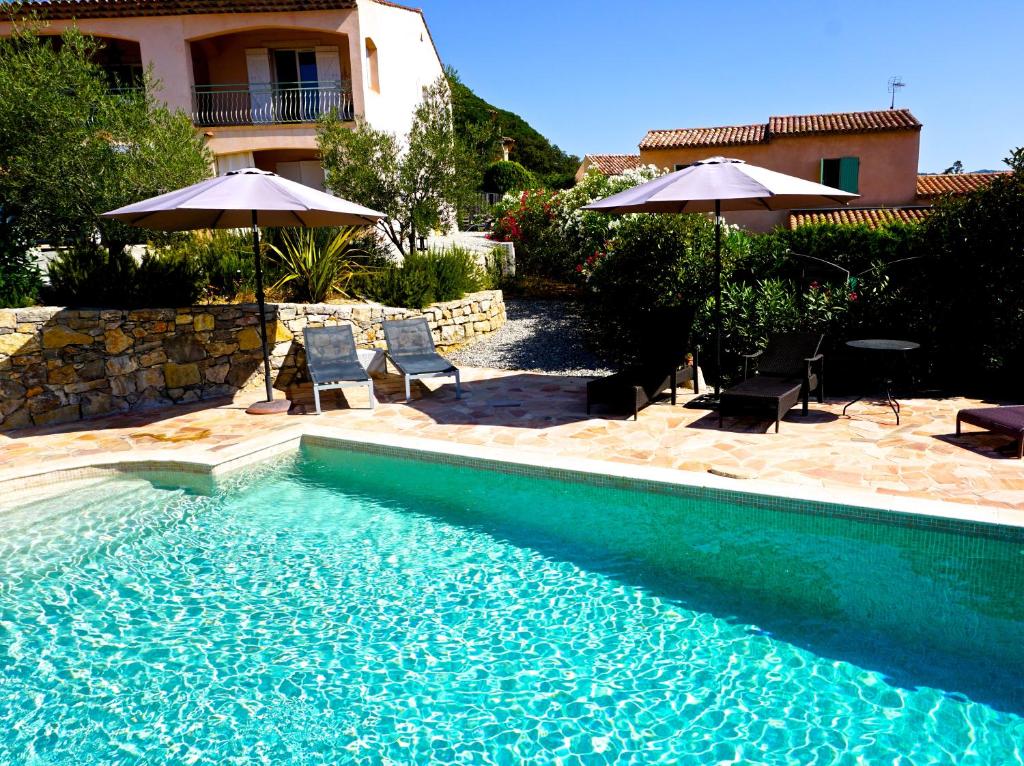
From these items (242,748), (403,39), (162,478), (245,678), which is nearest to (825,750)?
(242,748)

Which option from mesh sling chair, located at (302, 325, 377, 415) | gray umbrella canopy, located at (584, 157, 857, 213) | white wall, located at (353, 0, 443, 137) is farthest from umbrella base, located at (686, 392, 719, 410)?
white wall, located at (353, 0, 443, 137)

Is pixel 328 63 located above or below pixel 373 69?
above

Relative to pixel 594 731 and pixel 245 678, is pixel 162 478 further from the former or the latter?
pixel 594 731

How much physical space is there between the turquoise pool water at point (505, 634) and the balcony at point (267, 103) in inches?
759

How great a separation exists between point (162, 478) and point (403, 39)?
2219cm

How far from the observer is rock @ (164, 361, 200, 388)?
10172 mm

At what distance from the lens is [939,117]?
2927 centimetres

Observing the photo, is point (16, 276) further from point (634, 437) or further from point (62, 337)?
point (634, 437)

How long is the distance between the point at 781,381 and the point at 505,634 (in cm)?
501

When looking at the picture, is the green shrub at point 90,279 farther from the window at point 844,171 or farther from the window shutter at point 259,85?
the window at point 844,171

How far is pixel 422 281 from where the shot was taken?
13.1m

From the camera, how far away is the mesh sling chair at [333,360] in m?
9.50

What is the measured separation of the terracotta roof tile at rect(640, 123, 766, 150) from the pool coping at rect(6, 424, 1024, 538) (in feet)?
89.3

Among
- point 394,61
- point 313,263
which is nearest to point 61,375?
point 313,263
